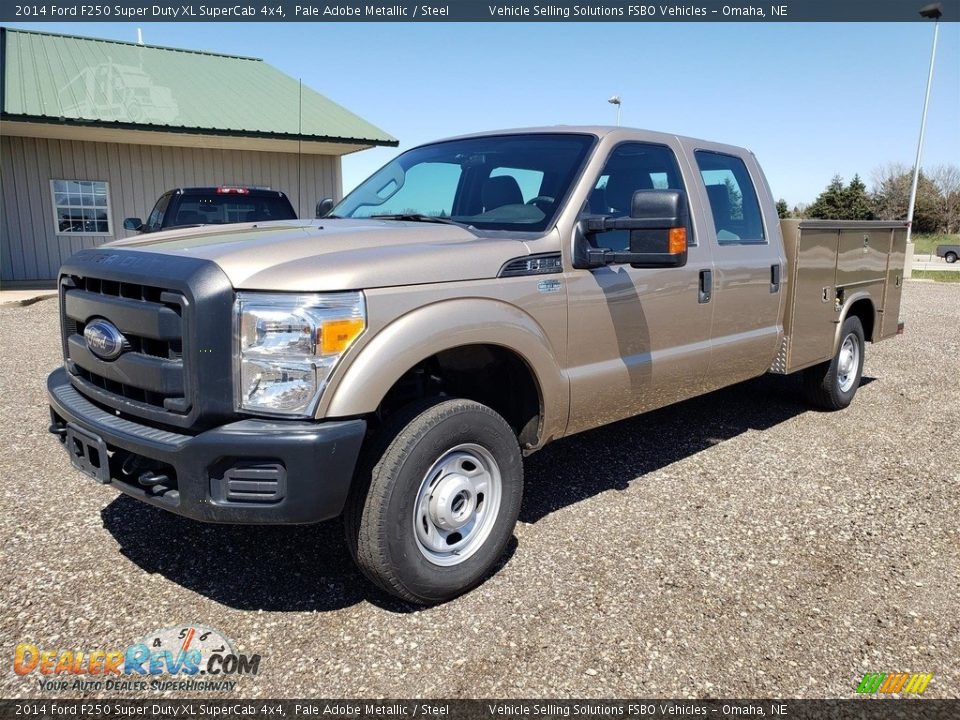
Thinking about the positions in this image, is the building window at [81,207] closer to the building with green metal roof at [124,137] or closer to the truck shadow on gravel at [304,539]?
the building with green metal roof at [124,137]

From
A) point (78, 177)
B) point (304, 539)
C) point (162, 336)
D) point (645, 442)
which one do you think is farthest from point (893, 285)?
point (78, 177)

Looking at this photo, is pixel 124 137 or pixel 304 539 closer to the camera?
pixel 304 539

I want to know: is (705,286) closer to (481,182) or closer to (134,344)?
(481,182)

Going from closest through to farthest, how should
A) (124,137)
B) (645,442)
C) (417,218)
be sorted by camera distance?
(417,218) → (645,442) → (124,137)

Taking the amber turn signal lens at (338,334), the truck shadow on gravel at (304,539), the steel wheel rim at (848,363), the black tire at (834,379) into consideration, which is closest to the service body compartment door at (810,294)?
the black tire at (834,379)

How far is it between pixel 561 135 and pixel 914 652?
2.88 meters

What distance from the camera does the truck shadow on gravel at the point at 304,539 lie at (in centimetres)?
323

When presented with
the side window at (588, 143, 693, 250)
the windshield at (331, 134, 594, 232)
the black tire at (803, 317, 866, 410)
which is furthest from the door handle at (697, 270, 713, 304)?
the black tire at (803, 317, 866, 410)

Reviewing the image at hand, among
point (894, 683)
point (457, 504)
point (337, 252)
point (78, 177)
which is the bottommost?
point (894, 683)

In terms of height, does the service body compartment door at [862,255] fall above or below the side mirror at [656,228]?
below

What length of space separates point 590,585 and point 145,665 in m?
1.80

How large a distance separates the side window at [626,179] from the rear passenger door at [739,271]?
0.32m

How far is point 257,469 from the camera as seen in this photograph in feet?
8.71

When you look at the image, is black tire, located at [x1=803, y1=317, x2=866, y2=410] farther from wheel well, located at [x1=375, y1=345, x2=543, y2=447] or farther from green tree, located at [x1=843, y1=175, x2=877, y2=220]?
green tree, located at [x1=843, y1=175, x2=877, y2=220]
